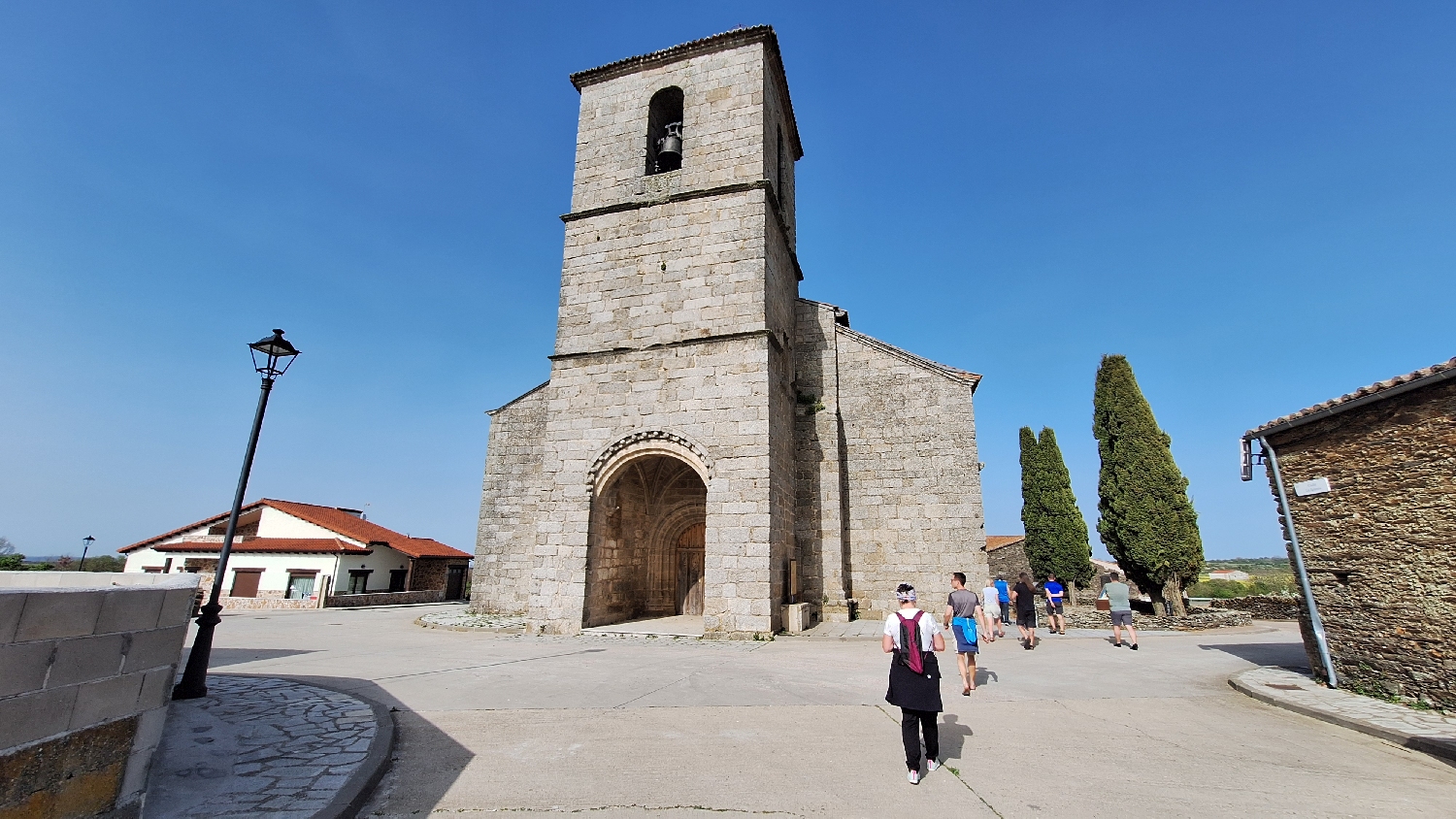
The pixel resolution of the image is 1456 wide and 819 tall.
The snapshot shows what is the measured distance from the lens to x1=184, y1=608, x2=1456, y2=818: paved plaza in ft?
12.5

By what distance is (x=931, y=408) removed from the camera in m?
15.1

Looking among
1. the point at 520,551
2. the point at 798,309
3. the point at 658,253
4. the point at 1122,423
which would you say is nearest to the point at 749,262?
the point at 658,253

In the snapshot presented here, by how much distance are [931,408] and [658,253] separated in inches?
300

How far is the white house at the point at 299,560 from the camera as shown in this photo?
23.7 metres

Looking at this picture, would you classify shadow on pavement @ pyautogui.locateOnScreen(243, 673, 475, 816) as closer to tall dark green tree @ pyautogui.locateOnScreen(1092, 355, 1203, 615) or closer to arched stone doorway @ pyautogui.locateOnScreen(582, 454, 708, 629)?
arched stone doorway @ pyautogui.locateOnScreen(582, 454, 708, 629)

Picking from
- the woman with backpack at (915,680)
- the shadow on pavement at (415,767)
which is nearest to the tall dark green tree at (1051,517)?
the woman with backpack at (915,680)

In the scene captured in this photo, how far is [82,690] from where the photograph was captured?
2816 mm

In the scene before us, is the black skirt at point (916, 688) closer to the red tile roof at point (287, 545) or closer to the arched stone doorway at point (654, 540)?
the arched stone doorway at point (654, 540)

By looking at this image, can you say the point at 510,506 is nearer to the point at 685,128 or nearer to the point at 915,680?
the point at 685,128

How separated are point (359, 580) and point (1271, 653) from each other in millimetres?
28842

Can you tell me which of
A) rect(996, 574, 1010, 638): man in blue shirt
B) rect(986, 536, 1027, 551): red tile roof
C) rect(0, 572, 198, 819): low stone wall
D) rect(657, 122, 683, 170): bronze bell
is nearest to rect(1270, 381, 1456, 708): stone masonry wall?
rect(996, 574, 1010, 638): man in blue shirt

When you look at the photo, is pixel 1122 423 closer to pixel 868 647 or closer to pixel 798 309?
pixel 798 309

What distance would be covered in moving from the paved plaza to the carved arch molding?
13.6 ft

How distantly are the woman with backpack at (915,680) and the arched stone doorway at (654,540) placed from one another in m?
9.31
